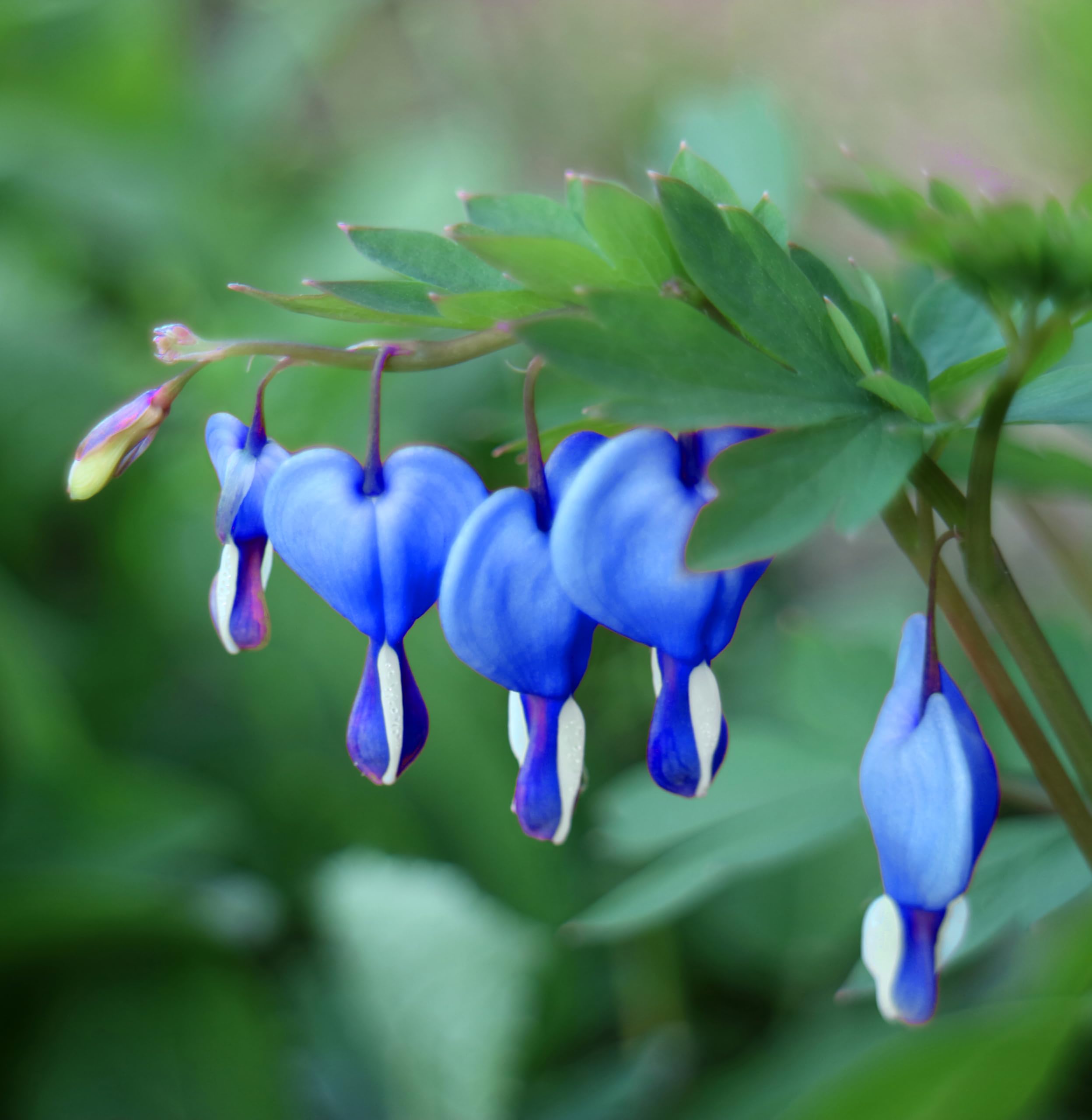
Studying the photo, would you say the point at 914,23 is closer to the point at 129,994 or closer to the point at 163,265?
the point at 163,265

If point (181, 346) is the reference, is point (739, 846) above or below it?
below

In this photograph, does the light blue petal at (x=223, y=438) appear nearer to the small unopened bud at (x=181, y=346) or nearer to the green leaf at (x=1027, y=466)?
the small unopened bud at (x=181, y=346)

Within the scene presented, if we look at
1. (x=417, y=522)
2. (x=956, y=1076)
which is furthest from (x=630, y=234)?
(x=956, y=1076)

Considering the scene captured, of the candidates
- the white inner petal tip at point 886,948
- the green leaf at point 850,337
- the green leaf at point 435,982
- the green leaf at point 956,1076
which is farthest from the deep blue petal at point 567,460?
the green leaf at point 435,982

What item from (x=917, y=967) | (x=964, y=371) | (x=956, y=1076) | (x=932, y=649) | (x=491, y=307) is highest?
(x=491, y=307)

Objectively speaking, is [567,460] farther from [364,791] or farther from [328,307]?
[364,791]

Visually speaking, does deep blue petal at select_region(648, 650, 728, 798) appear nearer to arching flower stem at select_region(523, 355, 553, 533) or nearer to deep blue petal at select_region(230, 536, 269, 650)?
arching flower stem at select_region(523, 355, 553, 533)
